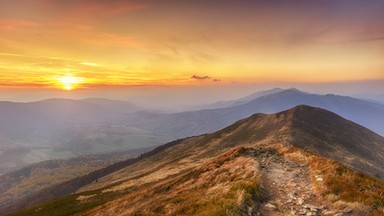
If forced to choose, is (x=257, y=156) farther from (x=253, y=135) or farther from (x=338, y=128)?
(x=338, y=128)

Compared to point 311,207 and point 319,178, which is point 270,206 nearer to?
point 311,207

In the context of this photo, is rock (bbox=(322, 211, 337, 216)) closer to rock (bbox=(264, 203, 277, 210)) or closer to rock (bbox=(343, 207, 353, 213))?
rock (bbox=(343, 207, 353, 213))

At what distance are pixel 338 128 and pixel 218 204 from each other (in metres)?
173

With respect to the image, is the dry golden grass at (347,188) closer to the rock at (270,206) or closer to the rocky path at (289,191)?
the rocky path at (289,191)

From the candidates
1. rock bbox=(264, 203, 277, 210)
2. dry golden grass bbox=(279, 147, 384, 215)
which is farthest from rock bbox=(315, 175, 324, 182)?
rock bbox=(264, 203, 277, 210)

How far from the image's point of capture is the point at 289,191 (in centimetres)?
2261

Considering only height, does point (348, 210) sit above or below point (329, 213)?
above

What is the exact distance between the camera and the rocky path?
61.1 feet

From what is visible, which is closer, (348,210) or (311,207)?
(348,210)

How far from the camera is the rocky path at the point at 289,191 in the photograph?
18622mm

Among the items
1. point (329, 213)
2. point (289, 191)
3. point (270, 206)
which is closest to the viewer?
point (329, 213)

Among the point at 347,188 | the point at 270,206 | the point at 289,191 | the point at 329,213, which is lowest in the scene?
the point at 289,191

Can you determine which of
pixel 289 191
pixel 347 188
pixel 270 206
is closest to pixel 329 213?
pixel 270 206

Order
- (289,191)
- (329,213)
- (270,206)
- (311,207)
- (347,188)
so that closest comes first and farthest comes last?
(329,213)
(311,207)
(270,206)
(347,188)
(289,191)
